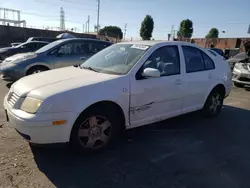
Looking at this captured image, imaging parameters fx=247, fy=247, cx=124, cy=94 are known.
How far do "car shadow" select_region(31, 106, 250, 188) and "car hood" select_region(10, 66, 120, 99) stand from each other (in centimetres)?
77

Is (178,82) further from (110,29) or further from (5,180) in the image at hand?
(110,29)

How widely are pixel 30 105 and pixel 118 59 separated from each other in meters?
1.63

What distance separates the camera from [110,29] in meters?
72.9

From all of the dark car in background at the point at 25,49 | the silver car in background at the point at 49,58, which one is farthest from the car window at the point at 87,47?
the dark car in background at the point at 25,49

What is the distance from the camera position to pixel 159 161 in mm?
3338

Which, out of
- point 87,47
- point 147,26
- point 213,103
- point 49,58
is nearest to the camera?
point 213,103

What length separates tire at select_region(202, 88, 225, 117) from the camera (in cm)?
519

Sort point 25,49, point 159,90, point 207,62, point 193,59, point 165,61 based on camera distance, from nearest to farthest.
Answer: point 159,90, point 165,61, point 193,59, point 207,62, point 25,49

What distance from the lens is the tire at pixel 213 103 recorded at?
5.19 meters

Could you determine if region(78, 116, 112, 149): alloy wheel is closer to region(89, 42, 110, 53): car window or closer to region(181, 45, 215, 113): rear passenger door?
region(181, 45, 215, 113): rear passenger door

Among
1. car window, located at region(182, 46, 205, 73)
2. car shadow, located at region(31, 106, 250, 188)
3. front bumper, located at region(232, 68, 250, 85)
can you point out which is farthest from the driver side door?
front bumper, located at region(232, 68, 250, 85)

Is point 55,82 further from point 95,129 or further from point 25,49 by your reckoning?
point 25,49

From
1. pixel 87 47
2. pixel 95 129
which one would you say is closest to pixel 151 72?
pixel 95 129

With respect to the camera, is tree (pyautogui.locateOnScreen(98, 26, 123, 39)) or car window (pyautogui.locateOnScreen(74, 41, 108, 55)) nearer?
car window (pyautogui.locateOnScreen(74, 41, 108, 55))
